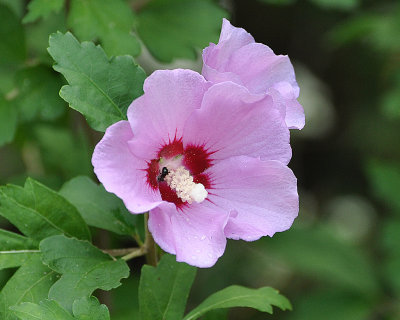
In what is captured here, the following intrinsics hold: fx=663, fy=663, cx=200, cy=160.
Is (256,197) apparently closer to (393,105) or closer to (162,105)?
(162,105)

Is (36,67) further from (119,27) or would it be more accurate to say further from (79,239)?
(79,239)

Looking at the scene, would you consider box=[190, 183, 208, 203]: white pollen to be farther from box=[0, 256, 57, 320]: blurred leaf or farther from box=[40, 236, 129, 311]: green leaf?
box=[0, 256, 57, 320]: blurred leaf

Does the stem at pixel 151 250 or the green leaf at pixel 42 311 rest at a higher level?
the green leaf at pixel 42 311

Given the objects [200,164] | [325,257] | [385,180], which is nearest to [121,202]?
[200,164]

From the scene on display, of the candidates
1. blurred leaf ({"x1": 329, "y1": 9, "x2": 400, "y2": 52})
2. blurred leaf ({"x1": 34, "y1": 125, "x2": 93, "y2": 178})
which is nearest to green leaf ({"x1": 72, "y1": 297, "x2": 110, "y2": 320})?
blurred leaf ({"x1": 34, "y1": 125, "x2": 93, "y2": 178})

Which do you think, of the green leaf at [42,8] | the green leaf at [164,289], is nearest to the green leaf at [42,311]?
the green leaf at [164,289]

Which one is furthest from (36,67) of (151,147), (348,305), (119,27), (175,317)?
(348,305)

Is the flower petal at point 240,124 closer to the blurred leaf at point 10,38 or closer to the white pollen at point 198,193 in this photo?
the white pollen at point 198,193
